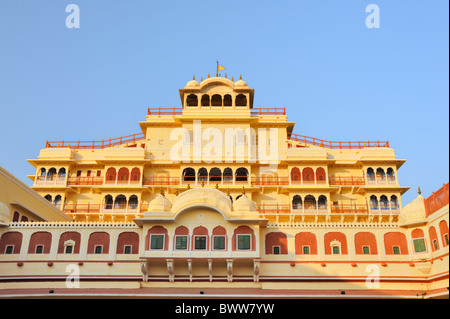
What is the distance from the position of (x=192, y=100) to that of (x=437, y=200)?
88.5 feet

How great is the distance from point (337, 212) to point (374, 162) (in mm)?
6034

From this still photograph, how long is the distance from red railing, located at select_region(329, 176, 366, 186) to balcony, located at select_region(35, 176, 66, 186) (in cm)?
2498

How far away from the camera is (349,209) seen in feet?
146

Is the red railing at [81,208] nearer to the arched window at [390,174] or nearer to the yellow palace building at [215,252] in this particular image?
the yellow palace building at [215,252]

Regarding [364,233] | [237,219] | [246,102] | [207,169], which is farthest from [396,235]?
[246,102]

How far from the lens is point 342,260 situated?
32594 millimetres

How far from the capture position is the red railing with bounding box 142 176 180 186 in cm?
4522

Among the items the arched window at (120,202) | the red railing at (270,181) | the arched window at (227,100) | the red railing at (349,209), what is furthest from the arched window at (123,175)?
the red railing at (349,209)

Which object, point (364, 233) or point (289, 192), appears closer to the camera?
point (364, 233)

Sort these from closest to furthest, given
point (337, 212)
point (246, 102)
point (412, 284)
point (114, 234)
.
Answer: point (412, 284) → point (114, 234) → point (337, 212) → point (246, 102)

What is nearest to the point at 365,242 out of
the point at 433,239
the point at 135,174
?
the point at 433,239

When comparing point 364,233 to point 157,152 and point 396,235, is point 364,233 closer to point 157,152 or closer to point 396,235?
point 396,235

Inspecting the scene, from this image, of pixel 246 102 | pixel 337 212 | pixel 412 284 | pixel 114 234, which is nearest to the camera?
pixel 412 284

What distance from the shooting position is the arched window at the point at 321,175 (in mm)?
45013
